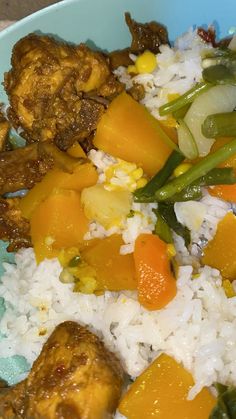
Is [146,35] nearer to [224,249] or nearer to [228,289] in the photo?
[224,249]

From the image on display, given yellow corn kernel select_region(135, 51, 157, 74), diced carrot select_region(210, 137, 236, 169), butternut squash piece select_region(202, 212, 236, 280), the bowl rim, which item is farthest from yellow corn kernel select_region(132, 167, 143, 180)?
the bowl rim

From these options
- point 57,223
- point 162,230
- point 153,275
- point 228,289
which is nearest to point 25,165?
point 57,223

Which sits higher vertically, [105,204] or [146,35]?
[146,35]

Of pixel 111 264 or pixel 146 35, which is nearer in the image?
pixel 111 264

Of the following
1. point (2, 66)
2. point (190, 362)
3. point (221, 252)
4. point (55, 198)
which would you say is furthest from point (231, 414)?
point (2, 66)

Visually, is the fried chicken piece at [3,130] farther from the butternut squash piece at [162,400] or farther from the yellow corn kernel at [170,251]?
the butternut squash piece at [162,400]

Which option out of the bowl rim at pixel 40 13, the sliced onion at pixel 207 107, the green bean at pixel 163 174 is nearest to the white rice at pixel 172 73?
the sliced onion at pixel 207 107

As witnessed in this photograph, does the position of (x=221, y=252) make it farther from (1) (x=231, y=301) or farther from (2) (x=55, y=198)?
(2) (x=55, y=198)
